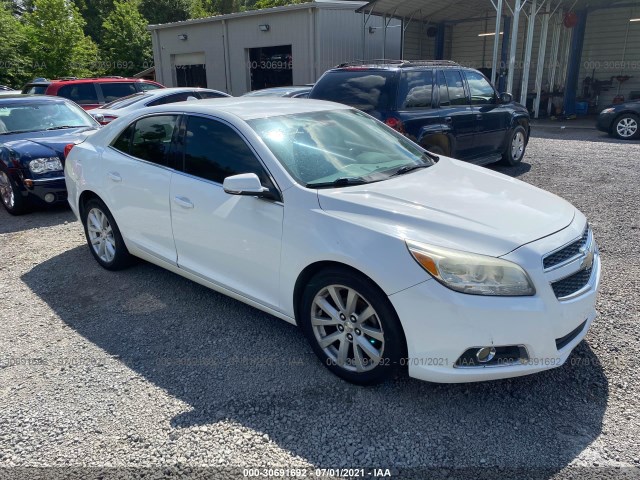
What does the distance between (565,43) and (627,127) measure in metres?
9.03

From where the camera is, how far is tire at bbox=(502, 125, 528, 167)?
8.63m

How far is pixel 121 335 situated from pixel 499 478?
2707 millimetres

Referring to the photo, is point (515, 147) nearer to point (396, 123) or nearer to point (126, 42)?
point (396, 123)

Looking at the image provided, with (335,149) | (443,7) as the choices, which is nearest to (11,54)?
(443,7)

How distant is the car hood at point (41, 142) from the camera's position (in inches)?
261

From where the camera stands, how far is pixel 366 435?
2596 millimetres

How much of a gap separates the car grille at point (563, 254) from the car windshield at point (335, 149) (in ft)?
3.96

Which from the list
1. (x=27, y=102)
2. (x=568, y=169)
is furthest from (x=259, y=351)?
(x=568, y=169)

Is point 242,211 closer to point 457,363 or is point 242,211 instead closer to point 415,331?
point 415,331

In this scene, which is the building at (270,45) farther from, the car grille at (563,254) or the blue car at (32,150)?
the car grille at (563,254)

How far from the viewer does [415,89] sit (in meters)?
6.64

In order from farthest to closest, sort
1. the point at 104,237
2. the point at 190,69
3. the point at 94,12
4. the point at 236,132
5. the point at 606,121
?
the point at 94,12
the point at 190,69
the point at 606,121
the point at 104,237
the point at 236,132

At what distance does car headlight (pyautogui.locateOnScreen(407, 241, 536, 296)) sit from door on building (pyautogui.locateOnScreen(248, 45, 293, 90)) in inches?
689

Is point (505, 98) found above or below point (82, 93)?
below
